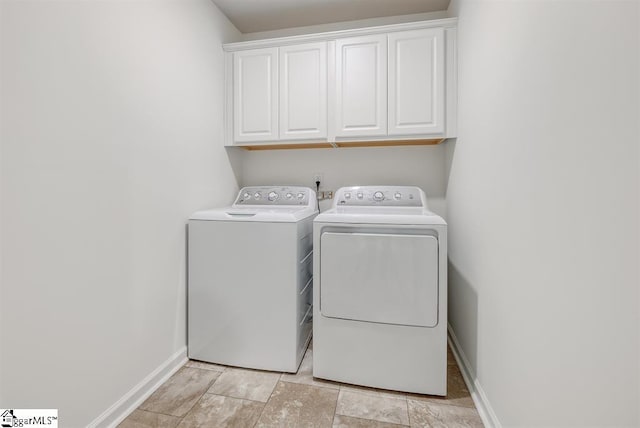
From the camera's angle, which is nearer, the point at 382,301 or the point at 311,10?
the point at 382,301

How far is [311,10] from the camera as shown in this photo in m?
2.26

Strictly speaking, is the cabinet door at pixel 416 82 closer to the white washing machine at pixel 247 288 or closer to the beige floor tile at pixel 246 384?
the white washing machine at pixel 247 288

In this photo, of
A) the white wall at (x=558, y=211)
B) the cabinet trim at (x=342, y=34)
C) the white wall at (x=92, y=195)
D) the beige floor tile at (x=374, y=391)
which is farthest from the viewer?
the cabinet trim at (x=342, y=34)

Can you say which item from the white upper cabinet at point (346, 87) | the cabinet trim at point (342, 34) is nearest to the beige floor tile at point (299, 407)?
the white upper cabinet at point (346, 87)

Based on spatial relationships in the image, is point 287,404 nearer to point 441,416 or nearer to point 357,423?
point 357,423

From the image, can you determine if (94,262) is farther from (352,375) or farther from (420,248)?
(420,248)

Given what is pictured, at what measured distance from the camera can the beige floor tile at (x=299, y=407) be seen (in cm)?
136

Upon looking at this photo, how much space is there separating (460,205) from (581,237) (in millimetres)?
1165

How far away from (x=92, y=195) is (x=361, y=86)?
5.81 feet

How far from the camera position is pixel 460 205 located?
6.12ft

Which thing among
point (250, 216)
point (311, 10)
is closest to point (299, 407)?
point (250, 216)

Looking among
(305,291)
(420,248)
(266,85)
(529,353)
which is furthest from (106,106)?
(529,353)

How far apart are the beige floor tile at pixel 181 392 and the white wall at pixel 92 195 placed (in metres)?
0.14

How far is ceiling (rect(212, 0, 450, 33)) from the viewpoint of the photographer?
85.1 inches
